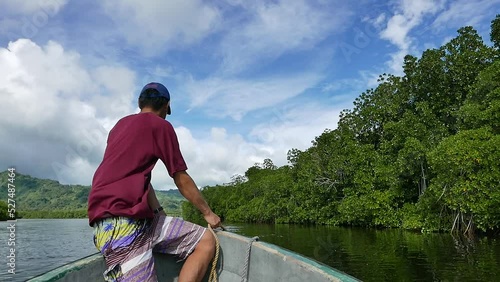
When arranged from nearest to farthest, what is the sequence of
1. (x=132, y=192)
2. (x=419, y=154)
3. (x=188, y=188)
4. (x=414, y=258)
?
(x=132, y=192)
(x=188, y=188)
(x=414, y=258)
(x=419, y=154)

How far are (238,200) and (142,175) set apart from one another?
77.1 meters

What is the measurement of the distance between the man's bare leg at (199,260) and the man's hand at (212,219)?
0.33 feet

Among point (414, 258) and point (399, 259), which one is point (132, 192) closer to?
point (399, 259)

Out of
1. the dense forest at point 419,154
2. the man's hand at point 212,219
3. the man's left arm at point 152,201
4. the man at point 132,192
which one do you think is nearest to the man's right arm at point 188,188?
the man at point 132,192

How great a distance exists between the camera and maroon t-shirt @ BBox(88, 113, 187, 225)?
9.26ft

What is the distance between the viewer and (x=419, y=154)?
29391 millimetres

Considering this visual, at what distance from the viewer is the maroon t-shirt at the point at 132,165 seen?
2.82m

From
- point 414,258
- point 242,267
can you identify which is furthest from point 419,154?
point 242,267

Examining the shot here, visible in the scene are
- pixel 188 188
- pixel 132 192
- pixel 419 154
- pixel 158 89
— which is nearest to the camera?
pixel 132 192

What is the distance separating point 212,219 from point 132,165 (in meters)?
0.89

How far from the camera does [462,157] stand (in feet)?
76.3

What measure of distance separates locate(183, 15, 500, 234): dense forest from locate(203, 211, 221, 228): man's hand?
22.9 meters

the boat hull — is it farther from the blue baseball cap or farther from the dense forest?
the dense forest

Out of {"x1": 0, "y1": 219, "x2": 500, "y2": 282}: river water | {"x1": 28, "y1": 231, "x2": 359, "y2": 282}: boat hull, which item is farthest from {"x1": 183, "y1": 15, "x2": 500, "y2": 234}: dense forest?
{"x1": 28, "y1": 231, "x2": 359, "y2": 282}: boat hull
